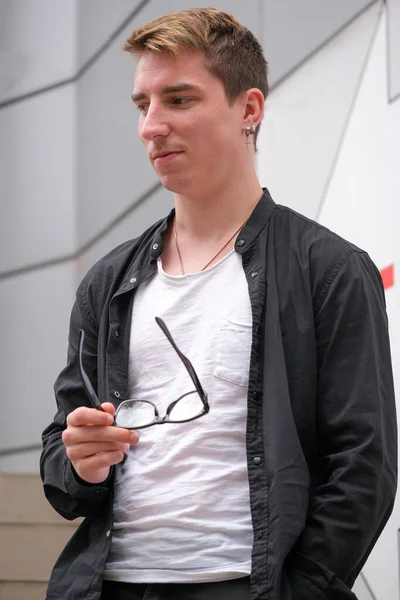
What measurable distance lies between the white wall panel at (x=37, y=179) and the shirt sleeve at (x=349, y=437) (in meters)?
1.60

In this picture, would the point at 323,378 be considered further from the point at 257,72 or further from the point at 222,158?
the point at 257,72

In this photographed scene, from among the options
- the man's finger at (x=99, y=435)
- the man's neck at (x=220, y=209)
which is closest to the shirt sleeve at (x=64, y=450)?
the man's finger at (x=99, y=435)

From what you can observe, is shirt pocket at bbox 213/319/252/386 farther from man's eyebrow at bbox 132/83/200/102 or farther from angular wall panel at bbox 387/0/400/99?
angular wall panel at bbox 387/0/400/99

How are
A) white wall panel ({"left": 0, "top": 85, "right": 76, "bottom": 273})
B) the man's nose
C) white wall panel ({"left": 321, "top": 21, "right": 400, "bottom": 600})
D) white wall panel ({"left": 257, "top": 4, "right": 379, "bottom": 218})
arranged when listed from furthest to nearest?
white wall panel ({"left": 0, "top": 85, "right": 76, "bottom": 273})
white wall panel ({"left": 257, "top": 4, "right": 379, "bottom": 218})
white wall panel ({"left": 321, "top": 21, "right": 400, "bottom": 600})
the man's nose

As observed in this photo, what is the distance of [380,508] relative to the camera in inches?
53.1

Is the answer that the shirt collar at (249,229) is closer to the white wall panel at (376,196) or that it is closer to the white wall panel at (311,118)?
the white wall panel at (376,196)

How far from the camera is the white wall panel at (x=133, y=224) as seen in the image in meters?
2.79

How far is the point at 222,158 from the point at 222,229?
125 millimetres

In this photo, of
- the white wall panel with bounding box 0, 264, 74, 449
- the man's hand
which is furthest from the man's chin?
the white wall panel with bounding box 0, 264, 74, 449

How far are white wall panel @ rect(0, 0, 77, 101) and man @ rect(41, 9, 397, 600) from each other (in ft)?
4.58

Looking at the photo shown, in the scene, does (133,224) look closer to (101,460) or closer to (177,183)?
(177,183)

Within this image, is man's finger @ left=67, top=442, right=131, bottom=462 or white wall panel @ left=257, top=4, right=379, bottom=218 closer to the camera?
man's finger @ left=67, top=442, right=131, bottom=462

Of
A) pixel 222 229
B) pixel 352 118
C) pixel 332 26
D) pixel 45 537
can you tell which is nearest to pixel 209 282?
pixel 222 229

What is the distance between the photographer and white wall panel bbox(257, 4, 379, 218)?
8.32 feet
